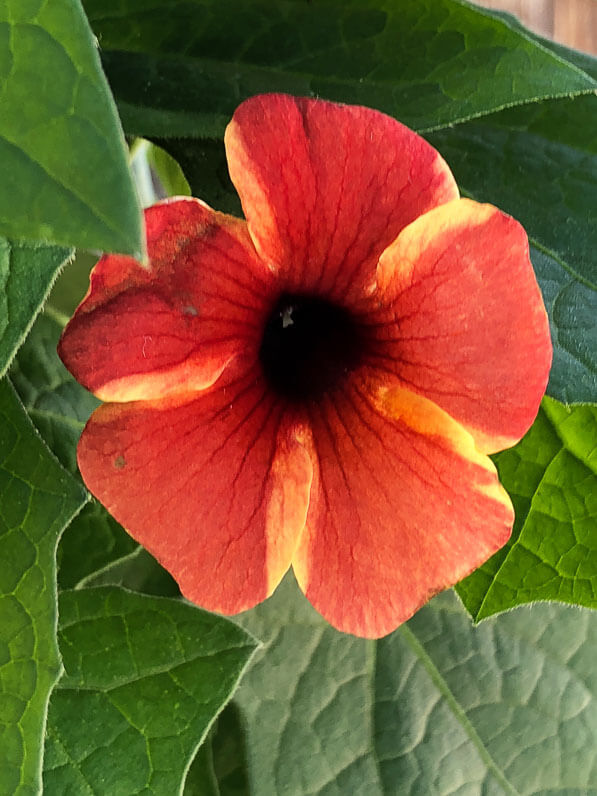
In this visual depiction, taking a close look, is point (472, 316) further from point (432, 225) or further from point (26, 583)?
point (26, 583)

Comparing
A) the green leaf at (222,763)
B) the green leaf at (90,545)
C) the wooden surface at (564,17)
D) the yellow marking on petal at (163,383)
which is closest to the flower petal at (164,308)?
the yellow marking on petal at (163,383)

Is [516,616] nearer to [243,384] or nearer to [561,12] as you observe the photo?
[243,384]

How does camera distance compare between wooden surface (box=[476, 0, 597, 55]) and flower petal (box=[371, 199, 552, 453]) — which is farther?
wooden surface (box=[476, 0, 597, 55])

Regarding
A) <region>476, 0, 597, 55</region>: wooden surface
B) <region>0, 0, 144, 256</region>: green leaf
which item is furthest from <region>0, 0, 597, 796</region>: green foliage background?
<region>476, 0, 597, 55</region>: wooden surface

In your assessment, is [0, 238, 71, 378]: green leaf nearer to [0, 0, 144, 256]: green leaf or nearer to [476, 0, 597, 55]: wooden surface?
[0, 0, 144, 256]: green leaf

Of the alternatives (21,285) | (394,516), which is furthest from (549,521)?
(21,285)
